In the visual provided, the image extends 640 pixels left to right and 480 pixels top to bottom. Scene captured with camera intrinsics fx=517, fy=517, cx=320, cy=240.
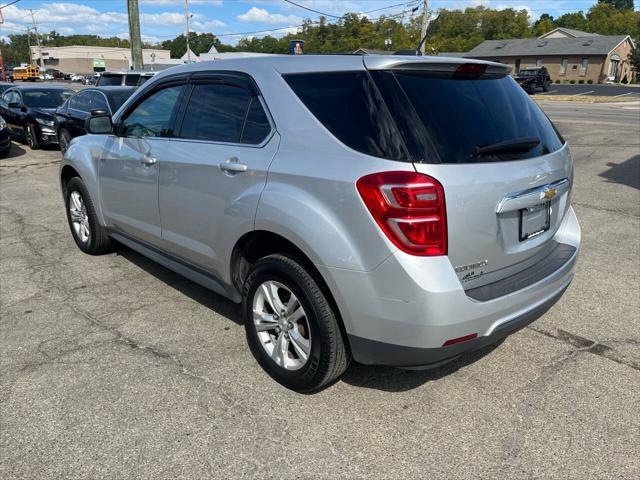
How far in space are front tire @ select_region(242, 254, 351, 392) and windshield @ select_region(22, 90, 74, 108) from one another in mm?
12946

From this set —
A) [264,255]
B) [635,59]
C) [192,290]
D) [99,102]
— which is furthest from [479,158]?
[635,59]

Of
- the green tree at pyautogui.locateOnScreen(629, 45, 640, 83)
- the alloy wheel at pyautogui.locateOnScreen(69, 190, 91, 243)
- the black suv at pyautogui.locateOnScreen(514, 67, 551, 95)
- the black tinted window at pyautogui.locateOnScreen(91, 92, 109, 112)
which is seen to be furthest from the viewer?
the green tree at pyautogui.locateOnScreen(629, 45, 640, 83)

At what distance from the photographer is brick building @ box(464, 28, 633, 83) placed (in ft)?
218

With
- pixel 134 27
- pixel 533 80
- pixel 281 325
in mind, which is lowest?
pixel 281 325

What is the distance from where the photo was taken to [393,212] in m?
2.32

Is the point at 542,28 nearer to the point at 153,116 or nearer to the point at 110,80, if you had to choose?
the point at 110,80

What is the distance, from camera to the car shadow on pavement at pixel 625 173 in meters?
8.38

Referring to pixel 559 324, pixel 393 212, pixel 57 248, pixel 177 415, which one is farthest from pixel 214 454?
pixel 57 248

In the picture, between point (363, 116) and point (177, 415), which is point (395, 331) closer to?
point (363, 116)

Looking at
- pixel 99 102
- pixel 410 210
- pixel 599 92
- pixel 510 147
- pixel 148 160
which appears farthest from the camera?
pixel 599 92

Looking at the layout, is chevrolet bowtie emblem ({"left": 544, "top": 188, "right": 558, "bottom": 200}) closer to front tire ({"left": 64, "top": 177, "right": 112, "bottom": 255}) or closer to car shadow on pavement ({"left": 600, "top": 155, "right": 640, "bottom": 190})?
front tire ({"left": 64, "top": 177, "right": 112, "bottom": 255})

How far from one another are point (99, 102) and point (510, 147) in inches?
389

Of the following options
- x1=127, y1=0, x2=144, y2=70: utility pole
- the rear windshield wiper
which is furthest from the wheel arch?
x1=127, y1=0, x2=144, y2=70: utility pole

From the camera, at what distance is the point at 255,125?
9.89 feet
